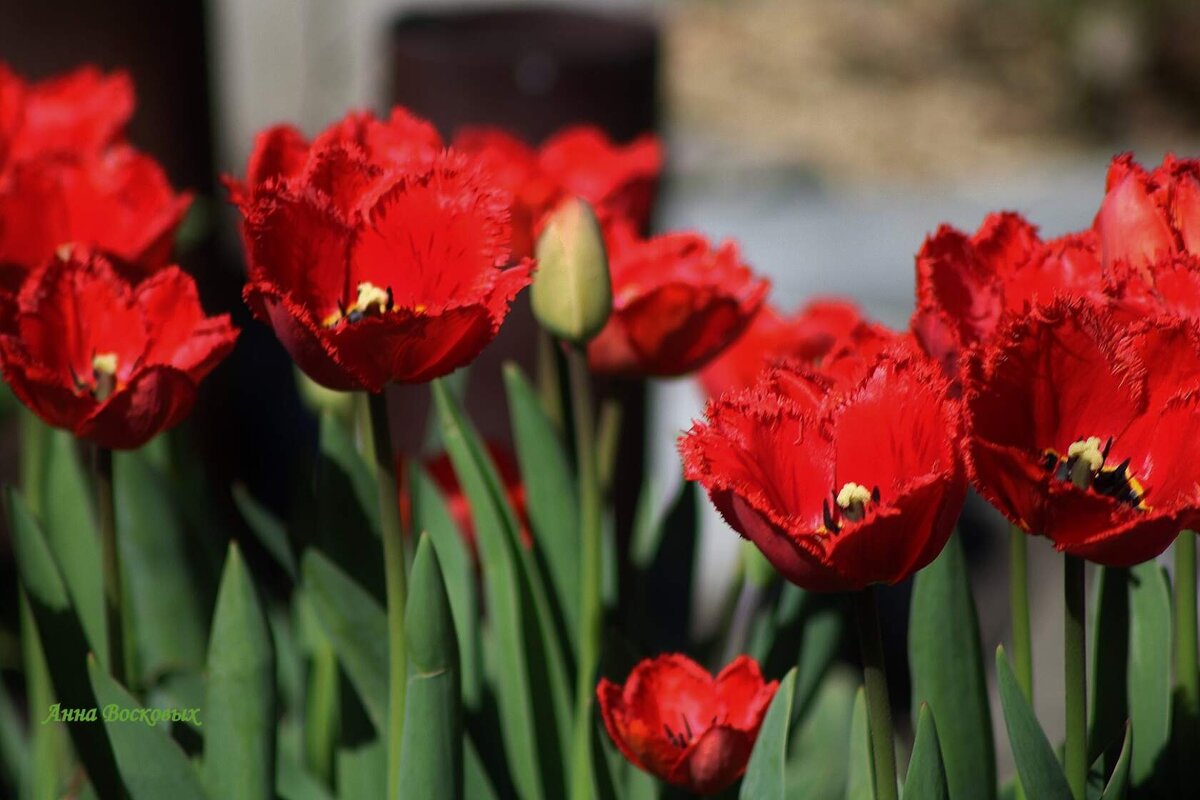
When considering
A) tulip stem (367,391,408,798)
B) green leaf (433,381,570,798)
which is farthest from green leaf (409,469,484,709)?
tulip stem (367,391,408,798)

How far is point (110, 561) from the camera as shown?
779 mm

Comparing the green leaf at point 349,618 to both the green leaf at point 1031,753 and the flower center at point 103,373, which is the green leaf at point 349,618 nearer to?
the flower center at point 103,373

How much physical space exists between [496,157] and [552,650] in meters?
0.32

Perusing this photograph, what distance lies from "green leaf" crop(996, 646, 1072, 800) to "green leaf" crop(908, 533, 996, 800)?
0.12m

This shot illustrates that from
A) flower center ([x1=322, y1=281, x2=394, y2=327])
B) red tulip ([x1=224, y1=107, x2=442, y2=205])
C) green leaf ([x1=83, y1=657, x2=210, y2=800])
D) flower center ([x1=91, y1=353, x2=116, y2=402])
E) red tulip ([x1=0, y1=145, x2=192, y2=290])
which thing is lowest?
green leaf ([x1=83, y1=657, x2=210, y2=800])

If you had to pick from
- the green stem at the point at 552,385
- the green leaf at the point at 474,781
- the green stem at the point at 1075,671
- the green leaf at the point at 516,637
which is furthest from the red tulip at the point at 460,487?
the green stem at the point at 1075,671

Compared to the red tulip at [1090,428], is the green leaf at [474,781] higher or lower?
lower

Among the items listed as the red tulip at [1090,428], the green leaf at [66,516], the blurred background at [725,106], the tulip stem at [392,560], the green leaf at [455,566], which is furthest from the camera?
the blurred background at [725,106]

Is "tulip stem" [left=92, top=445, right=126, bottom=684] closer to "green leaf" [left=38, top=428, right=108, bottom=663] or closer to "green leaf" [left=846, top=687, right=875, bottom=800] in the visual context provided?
"green leaf" [left=38, top=428, right=108, bottom=663]

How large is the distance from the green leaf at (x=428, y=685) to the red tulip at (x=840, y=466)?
139 mm

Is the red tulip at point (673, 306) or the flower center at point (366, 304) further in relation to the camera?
the red tulip at point (673, 306)

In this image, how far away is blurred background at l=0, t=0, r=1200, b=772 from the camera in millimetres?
1771

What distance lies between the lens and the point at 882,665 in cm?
60

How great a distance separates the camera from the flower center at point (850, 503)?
2.05 feet
